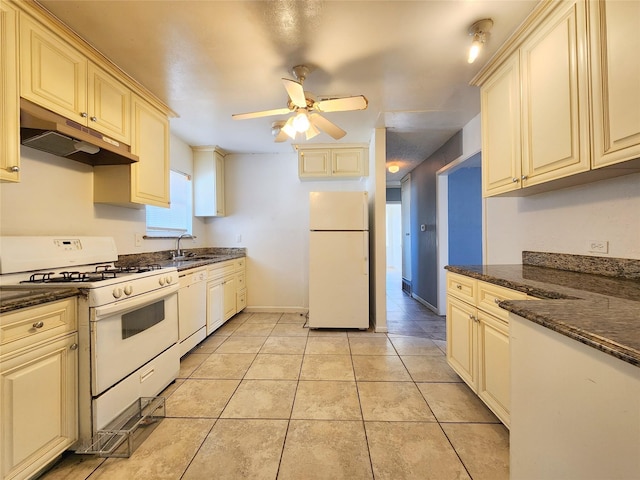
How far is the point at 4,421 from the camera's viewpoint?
1.03 metres

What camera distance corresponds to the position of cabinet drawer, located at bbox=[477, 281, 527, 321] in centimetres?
132

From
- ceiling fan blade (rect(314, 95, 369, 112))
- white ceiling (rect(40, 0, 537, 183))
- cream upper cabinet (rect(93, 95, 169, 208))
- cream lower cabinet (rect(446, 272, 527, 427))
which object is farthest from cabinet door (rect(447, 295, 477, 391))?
cream upper cabinet (rect(93, 95, 169, 208))

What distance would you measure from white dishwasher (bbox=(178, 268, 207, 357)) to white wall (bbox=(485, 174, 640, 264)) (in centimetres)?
278

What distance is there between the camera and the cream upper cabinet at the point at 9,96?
1.26m

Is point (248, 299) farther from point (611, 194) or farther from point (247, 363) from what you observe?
point (611, 194)

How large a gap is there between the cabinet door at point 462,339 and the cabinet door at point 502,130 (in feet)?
2.84

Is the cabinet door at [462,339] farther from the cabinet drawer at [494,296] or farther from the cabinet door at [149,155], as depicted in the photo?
the cabinet door at [149,155]

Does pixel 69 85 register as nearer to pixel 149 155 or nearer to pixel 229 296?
pixel 149 155

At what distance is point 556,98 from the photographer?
4.50 ft

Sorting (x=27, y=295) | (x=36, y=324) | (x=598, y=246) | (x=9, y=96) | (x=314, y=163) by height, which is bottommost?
(x=36, y=324)

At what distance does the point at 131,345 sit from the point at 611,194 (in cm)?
280

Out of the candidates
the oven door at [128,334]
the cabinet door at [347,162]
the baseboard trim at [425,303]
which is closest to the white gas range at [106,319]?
the oven door at [128,334]

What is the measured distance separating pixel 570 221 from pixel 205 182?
147 inches

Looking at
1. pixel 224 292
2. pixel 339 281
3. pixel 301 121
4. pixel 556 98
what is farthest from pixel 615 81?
pixel 224 292
